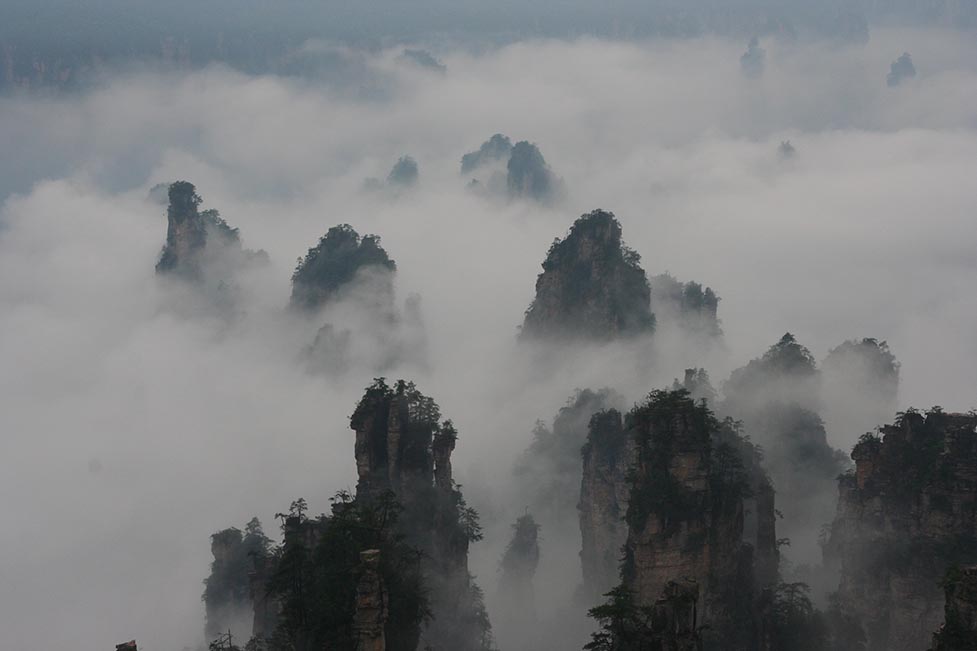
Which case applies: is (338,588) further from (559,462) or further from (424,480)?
(559,462)

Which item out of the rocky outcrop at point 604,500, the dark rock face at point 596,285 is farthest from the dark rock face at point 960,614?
the dark rock face at point 596,285

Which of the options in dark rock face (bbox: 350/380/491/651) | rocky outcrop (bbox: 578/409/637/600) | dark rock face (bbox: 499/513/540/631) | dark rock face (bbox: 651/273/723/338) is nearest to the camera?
dark rock face (bbox: 350/380/491/651)

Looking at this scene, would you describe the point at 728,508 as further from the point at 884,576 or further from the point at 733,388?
the point at 733,388

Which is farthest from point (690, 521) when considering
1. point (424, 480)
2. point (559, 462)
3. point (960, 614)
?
point (559, 462)

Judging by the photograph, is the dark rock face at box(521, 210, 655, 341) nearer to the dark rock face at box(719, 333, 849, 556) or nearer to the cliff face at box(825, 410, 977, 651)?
the dark rock face at box(719, 333, 849, 556)

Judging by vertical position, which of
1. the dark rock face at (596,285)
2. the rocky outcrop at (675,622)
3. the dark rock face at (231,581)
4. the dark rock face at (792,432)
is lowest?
the rocky outcrop at (675,622)

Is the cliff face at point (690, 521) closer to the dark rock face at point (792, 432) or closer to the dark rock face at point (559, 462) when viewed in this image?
the dark rock face at point (792, 432)

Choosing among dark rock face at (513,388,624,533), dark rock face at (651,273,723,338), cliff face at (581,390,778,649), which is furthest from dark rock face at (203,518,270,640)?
dark rock face at (651,273,723,338)
